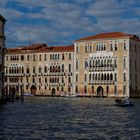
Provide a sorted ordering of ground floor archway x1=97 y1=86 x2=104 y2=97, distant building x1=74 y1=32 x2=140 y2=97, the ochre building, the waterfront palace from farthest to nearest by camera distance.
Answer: the ochre building
ground floor archway x1=97 y1=86 x2=104 y2=97
the waterfront palace
distant building x1=74 y1=32 x2=140 y2=97

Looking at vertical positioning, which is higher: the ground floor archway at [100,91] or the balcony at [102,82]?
the balcony at [102,82]

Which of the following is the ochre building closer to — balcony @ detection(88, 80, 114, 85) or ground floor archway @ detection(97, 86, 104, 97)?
balcony @ detection(88, 80, 114, 85)

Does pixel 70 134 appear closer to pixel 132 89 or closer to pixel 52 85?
pixel 132 89

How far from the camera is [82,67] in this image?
8019 centimetres

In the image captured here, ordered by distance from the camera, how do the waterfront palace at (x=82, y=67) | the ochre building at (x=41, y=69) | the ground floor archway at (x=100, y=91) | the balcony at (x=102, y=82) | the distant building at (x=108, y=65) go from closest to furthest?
1. the distant building at (x=108, y=65)
2. the waterfront palace at (x=82, y=67)
3. the balcony at (x=102, y=82)
4. the ground floor archway at (x=100, y=91)
5. the ochre building at (x=41, y=69)

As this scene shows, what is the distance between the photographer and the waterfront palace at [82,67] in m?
75.8

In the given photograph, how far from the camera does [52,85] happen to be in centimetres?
8388

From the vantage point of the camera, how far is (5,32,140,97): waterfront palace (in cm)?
7575

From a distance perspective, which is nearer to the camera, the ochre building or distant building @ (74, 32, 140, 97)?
distant building @ (74, 32, 140, 97)

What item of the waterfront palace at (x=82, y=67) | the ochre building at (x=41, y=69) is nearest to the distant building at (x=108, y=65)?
the waterfront palace at (x=82, y=67)

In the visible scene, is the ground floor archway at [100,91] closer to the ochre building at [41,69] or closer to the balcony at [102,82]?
the balcony at [102,82]

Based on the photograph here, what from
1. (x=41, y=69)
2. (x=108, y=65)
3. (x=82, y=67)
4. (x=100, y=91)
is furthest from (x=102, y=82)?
(x=41, y=69)

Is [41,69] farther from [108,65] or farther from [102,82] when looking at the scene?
[108,65]

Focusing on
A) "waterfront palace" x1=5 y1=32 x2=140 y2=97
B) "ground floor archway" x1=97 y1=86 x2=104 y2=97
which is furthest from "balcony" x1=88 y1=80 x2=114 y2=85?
"ground floor archway" x1=97 y1=86 x2=104 y2=97
